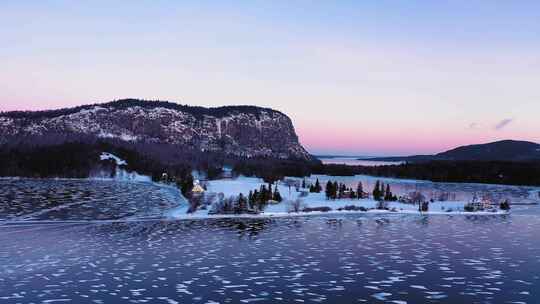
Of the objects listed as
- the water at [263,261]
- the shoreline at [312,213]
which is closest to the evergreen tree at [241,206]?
the shoreline at [312,213]

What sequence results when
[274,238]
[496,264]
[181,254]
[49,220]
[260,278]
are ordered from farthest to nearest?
[49,220] → [274,238] → [181,254] → [496,264] → [260,278]

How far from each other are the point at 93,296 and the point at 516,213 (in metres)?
85.8

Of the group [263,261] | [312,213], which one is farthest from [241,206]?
[263,261]

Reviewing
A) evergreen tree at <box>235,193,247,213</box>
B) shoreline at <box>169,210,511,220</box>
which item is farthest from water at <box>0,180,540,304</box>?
evergreen tree at <box>235,193,247,213</box>

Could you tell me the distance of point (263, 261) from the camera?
4025 cm

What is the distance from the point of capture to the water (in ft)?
95.0

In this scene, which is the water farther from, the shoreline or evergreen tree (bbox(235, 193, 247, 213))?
evergreen tree (bbox(235, 193, 247, 213))

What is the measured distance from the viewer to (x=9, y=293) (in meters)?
28.0

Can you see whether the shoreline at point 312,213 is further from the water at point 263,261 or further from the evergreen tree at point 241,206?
the water at point 263,261

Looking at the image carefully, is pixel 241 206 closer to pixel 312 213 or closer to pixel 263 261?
pixel 312 213

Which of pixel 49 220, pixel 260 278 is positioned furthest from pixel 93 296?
pixel 49 220

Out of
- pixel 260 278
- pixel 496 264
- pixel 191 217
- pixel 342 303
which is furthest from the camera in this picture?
pixel 191 217

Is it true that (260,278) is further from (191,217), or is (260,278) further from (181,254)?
(191,217)

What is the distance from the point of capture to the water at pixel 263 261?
95.0 feet
